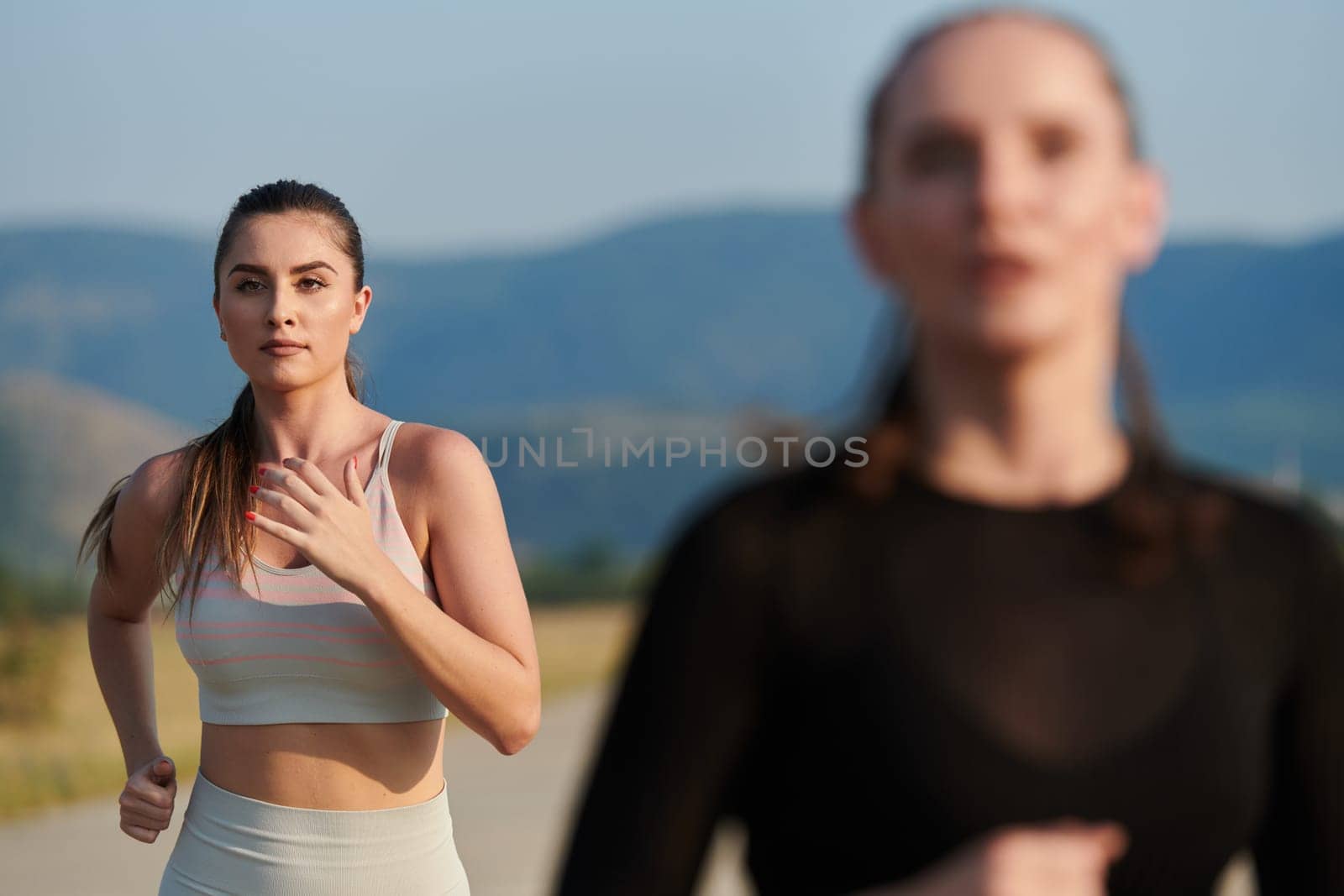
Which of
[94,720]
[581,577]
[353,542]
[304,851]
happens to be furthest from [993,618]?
[581,577]

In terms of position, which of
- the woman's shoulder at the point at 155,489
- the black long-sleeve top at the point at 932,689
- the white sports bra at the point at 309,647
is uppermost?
the black long-sleeve top at the point at 932,689

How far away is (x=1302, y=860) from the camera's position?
1099 mm

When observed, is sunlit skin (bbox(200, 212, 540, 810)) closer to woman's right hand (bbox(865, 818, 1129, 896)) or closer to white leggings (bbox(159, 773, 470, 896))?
white leggings (bbox(159, 773, 470, 896))

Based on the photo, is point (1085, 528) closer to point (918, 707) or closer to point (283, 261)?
point (918, 707)

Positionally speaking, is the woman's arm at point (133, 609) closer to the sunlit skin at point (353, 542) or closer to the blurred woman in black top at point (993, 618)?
the sunlit skin at point (353, 542)

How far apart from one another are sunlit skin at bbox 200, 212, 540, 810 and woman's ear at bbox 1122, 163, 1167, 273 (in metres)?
1.35

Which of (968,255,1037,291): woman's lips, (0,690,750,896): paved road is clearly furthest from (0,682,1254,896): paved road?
(968,255,1037,291): woman's lips

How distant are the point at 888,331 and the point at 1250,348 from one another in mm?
54322

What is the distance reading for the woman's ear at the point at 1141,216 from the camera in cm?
109

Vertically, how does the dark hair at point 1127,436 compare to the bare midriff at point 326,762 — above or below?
above

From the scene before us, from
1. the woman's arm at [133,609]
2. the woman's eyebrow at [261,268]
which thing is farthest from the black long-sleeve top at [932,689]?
the woman's arm at [133,609]

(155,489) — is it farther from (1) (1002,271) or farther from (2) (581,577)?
(2) (581,577)

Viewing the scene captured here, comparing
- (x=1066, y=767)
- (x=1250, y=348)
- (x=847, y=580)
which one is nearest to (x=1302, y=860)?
(x=1066, y=767)

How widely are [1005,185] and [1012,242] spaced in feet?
0.11
